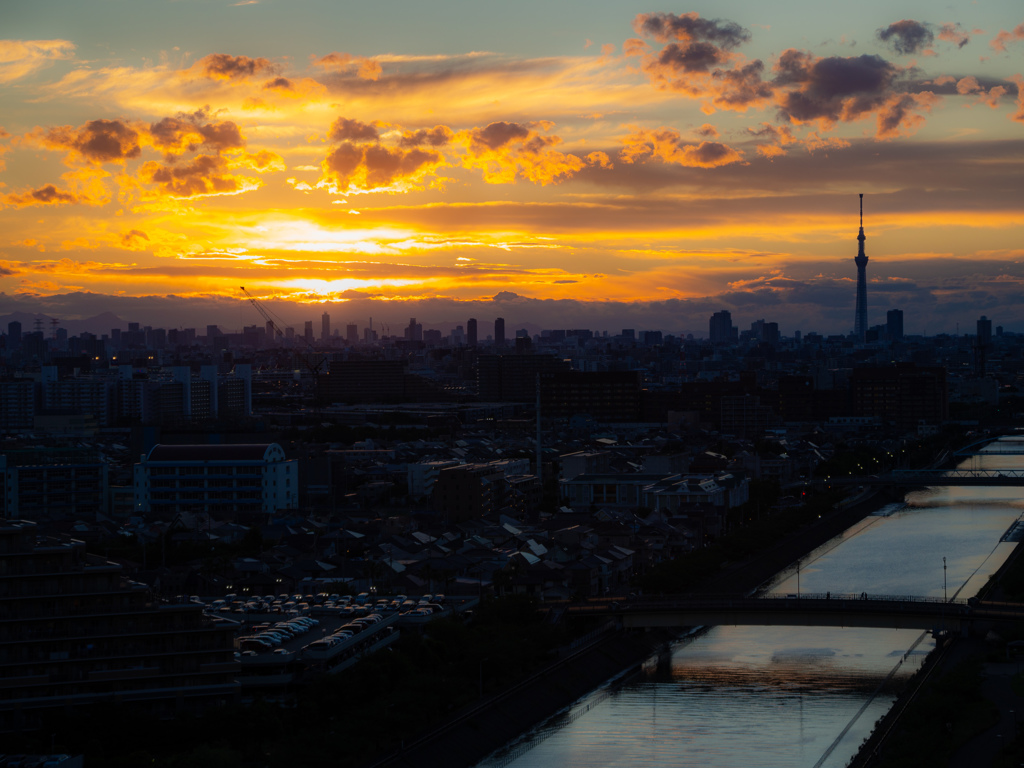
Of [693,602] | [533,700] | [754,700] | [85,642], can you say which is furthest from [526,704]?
[85,642]

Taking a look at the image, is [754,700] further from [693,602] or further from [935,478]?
[935,478]

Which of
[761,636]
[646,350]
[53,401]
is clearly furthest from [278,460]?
[646,350]

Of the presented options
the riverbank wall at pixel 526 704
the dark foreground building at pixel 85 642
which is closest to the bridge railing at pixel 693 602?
the riverbank wall at pixel 526 704

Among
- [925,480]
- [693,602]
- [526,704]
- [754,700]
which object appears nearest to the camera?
[526,704]

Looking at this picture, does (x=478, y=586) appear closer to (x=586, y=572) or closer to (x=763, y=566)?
(x=586, y=572)

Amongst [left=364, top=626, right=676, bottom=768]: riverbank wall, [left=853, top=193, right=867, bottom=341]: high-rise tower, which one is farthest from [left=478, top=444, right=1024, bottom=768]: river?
[left=853, top=193, right=867, bottom=341]: high-rise tower

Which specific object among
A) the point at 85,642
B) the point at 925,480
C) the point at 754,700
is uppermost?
the point at 85,642

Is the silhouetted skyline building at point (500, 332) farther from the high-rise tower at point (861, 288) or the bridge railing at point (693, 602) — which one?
the bridge railing at point (693, 602)
